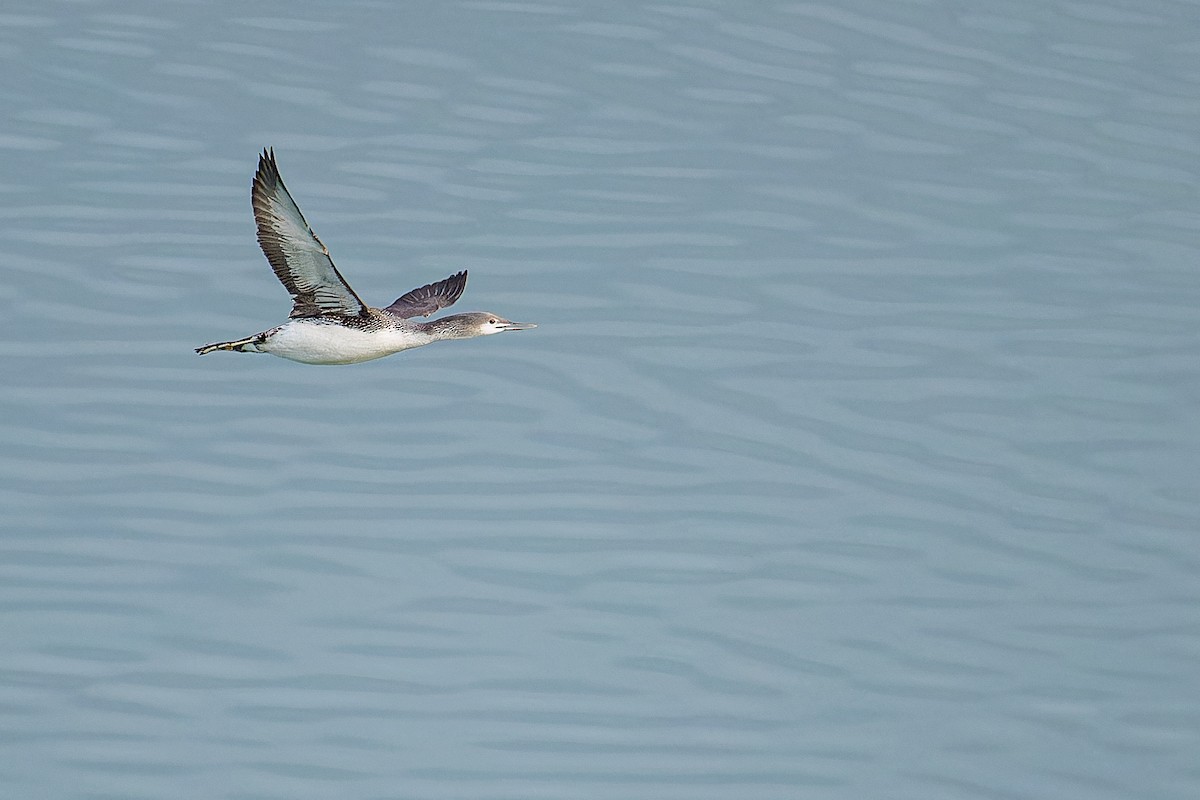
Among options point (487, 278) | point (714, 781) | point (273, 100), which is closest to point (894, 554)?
point (714, 781)

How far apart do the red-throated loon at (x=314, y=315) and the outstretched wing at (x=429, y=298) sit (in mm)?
593

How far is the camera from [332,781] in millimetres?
9352

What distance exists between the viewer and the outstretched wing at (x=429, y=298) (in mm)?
10391

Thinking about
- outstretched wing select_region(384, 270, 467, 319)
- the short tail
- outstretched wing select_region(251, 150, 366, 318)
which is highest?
outstretched wing select_region(251, 150, 366, 318)

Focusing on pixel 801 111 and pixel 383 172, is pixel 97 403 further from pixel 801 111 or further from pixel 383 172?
pixel 801 111

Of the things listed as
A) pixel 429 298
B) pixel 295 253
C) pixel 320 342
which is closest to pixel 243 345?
pixel 320 342

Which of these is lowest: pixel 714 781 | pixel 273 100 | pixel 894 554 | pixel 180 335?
pixel 714 781

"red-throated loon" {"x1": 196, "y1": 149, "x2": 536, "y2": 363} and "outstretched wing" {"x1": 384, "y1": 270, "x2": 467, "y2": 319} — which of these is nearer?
"red-throated loon" {"x1": 196, "y1": 149, "x2": 536, "y2": 363}

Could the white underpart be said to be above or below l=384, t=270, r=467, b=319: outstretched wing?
above

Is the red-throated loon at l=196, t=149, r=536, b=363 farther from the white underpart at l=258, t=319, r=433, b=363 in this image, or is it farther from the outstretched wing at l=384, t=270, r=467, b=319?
the outstretched wing at l=384, t=270, r=467, b=319

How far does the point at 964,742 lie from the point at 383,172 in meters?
6.06

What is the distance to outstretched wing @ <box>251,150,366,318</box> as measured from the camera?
828 centimetres

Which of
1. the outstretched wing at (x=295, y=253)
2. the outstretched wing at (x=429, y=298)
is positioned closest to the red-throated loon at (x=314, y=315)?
the outstretched wing at (x=295, y=253)

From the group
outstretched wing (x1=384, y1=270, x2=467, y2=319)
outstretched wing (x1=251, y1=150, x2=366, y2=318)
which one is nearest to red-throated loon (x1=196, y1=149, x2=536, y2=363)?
outstretched wing (x1=251, y1=150, x2=366, y2=318)
